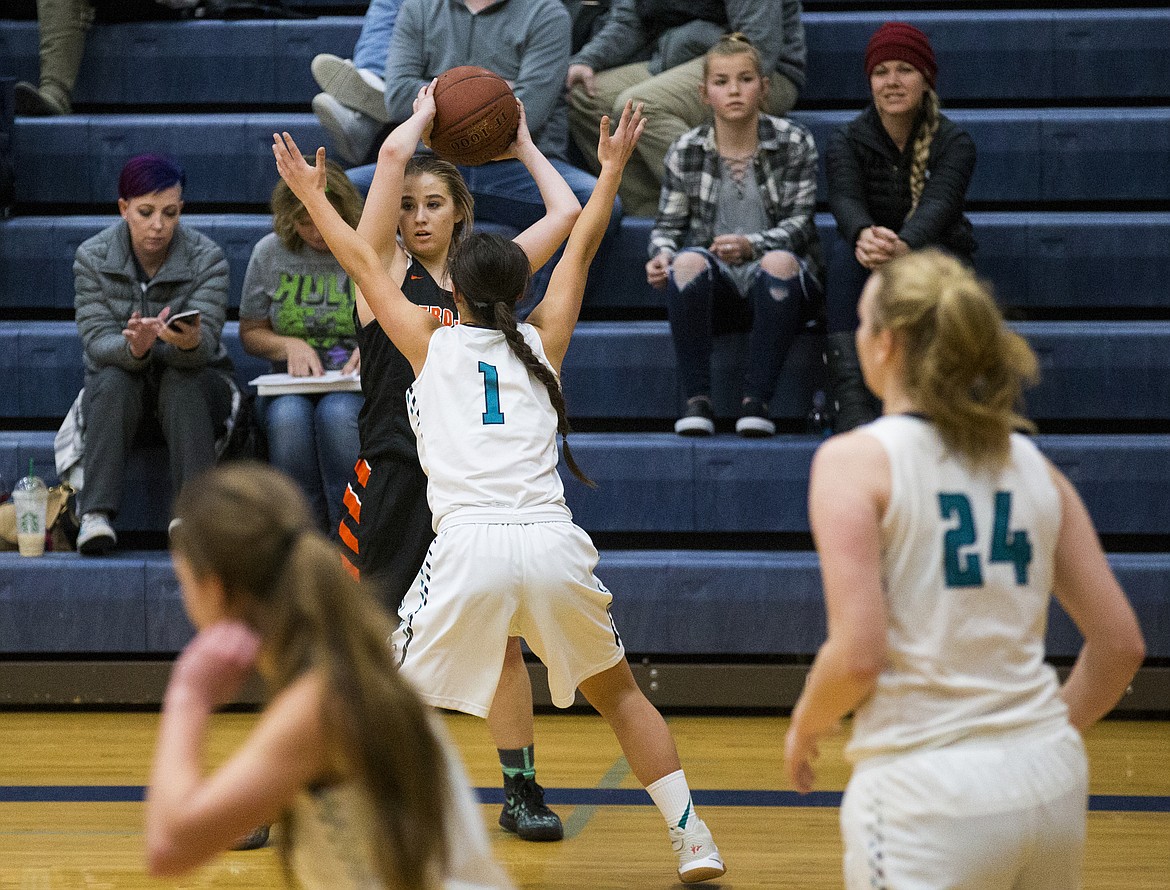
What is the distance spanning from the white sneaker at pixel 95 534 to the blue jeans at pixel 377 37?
7.27ft

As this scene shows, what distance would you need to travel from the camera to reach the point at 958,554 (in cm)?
198

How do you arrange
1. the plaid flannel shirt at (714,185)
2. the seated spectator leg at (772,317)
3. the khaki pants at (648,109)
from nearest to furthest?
the seated spectator leg at (772,317)
the plaid flannel shirt at (714,185)
the khaki pants at (648,109)

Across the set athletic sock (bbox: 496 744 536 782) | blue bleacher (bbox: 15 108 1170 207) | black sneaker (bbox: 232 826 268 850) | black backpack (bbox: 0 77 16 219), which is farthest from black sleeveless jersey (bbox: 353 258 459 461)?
black backpack (bbox: 0 77 16 219)

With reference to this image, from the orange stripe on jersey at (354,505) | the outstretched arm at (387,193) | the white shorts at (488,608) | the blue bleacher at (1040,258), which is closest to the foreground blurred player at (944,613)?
the white shorts at (488,608)

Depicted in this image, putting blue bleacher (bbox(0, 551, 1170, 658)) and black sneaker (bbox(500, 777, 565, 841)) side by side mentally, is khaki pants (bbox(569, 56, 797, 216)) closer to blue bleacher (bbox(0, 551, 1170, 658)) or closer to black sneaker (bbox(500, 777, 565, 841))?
blue bleacher (bbox(0, 551, 1170, 658))

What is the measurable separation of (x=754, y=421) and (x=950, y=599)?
Result: 143 inches

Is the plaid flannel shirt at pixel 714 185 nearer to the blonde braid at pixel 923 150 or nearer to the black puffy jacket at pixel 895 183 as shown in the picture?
the black puffy jacket at pixel 895 183

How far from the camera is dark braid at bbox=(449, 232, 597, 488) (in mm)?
3342

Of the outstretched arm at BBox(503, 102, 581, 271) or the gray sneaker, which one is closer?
the outstretched arm at BBox(503, 102, 581, 271)

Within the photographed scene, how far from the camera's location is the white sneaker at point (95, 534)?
5.37 metres

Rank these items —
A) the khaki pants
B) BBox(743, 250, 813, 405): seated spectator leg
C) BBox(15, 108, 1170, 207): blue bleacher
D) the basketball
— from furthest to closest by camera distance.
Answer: BBox(15, 108, 1170, 207): blue bleacher, the khaki pants, BBox(743, 250, 813, 405): seated spectator leg, the basketball

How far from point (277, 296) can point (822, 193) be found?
7.88 ft

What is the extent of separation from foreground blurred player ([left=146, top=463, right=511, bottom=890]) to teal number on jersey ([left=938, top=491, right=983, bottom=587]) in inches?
27.3

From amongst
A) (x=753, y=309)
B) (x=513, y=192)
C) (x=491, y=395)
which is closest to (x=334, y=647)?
(x=491, y=395)
